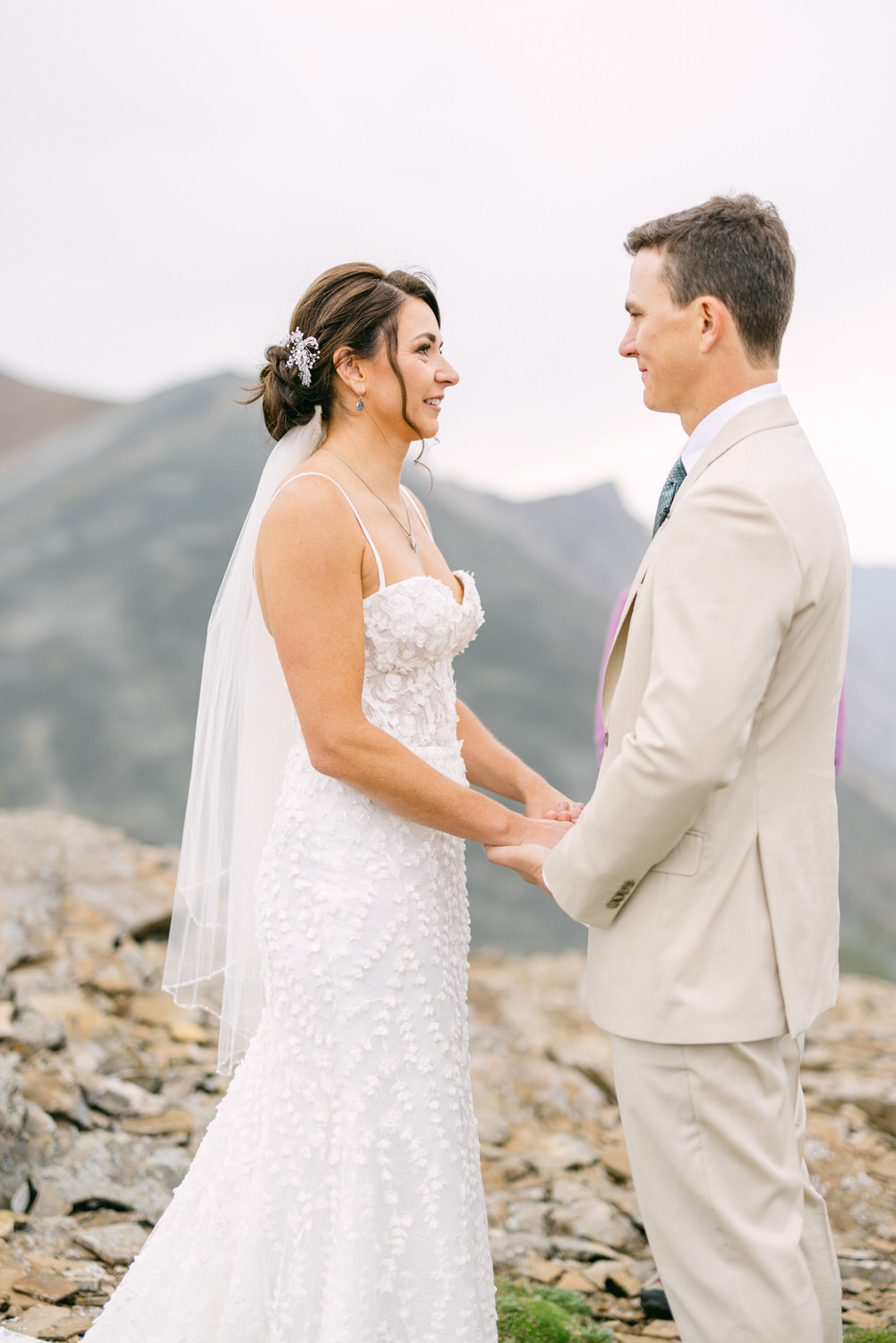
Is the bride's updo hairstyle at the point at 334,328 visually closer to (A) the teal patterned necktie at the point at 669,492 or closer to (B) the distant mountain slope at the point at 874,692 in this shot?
(A) the teal patterned necktie at the point at 669,492

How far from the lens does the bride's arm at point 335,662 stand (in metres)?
1.85

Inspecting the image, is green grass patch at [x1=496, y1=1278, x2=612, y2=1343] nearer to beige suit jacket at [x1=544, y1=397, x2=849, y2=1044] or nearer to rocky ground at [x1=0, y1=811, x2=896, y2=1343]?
rocky ground at [x1=0, y1=811, x2=896, y2=1343]

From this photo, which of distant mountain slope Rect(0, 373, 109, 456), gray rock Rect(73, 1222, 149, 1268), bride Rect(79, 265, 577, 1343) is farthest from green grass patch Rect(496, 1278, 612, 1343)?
distant mountain slope Rect(0, 373, 109, 456)

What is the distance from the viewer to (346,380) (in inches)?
82.3

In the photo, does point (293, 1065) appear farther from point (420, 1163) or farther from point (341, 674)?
point (341, 674)

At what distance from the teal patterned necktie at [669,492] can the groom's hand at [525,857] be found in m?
0.60

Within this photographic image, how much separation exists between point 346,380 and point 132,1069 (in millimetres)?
2698

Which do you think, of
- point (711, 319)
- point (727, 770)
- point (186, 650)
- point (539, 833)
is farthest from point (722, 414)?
point (186, 650)

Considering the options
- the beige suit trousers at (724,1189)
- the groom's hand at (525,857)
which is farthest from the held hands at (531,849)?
the beige suit trousers at (724,1189)

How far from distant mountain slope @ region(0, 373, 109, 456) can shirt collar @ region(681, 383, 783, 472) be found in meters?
16.7

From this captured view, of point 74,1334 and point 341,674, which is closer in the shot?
point 341,674

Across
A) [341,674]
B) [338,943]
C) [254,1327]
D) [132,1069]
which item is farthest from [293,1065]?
[132,1069]

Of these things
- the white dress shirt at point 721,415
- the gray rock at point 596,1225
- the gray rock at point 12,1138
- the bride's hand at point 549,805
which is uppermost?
the white dress shirt at point 721,415

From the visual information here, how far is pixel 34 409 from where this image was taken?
56.0ft
